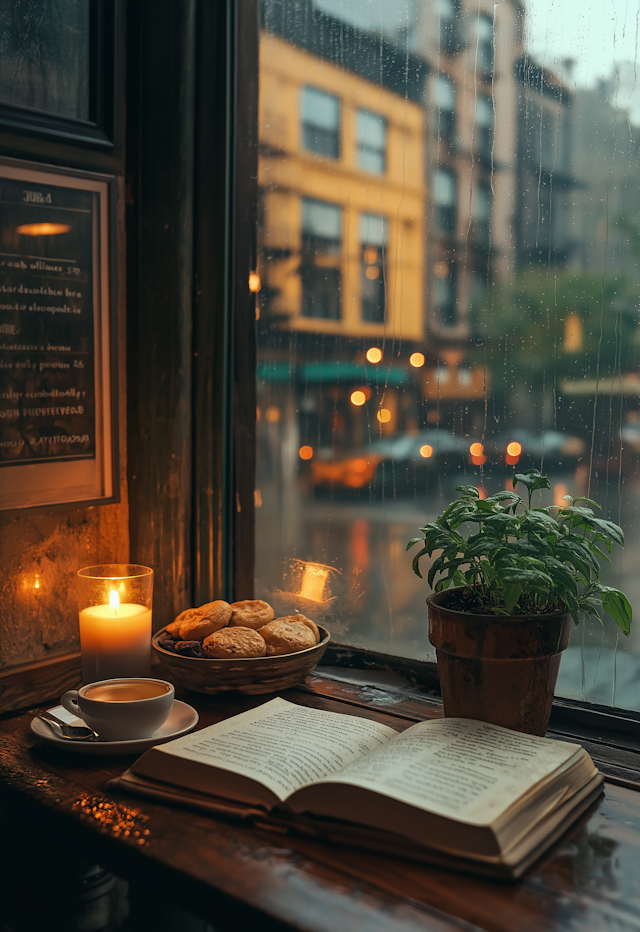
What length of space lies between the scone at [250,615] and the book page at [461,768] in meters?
0.40

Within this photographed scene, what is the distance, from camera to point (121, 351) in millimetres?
1540

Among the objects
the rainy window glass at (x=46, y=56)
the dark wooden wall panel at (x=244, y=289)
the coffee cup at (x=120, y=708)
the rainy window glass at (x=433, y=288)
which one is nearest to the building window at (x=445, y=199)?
the rainy window glass at (x=433, y=288)

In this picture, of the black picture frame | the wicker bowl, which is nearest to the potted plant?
the wicker bowl

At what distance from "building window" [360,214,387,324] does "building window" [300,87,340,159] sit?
18cm

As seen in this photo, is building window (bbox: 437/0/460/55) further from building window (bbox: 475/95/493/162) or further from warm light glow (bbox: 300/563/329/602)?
warm light glow (bbox: 300/563/329/602)

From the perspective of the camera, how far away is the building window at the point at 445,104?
1.38m

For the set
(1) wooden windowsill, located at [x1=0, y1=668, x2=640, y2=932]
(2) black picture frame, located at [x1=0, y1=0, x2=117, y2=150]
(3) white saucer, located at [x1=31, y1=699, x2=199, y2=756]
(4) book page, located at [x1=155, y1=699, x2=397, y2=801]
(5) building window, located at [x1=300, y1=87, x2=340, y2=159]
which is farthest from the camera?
(5) building window, located at [x1=300, y1=87, x2=340, y2=159]

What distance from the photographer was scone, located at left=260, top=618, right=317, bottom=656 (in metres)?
1.24

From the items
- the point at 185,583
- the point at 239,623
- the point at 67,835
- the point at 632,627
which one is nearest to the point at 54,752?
the point at 67,835

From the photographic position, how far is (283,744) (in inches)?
38.2

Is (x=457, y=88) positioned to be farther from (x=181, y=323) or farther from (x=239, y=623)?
(x=239, y=623)

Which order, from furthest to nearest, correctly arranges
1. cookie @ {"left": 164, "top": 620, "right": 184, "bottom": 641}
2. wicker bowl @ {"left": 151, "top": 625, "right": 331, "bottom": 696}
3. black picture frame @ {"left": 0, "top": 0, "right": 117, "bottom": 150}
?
1. black picture frame @ {"left": 0, "top": 0, "right": 117, "bottom": 150}
2. cookie @ {"left": 164, "top": 620, "right": 184, "bottom": 641}
3. wicker bowl @ {"left": 151, "top": 625, "right": 331, "bottom": 696}

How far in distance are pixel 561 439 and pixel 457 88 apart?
2.15ft

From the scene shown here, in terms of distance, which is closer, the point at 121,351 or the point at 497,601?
the point at 497,601
